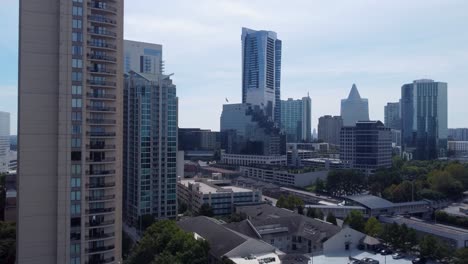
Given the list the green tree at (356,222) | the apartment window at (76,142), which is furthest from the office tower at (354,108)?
the apartment window at (76,142)

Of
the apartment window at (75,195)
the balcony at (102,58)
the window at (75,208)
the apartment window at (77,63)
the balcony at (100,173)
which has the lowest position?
the window at (75,208)

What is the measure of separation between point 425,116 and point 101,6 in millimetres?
79782

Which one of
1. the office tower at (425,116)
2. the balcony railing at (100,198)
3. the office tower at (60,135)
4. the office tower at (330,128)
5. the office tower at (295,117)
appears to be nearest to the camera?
the office tower at (60,135)

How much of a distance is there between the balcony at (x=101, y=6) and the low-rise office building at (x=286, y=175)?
3913 centimetres

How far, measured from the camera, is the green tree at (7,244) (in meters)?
19.7

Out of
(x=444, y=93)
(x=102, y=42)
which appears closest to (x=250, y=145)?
(x=444, y=93)

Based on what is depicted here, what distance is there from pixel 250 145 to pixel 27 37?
193 feet

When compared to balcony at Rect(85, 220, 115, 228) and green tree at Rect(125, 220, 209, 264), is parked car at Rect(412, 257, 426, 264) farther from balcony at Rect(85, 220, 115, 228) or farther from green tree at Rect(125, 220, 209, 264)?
balcony at Rect(85, 220, 115, 228)

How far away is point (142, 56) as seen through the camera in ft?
201

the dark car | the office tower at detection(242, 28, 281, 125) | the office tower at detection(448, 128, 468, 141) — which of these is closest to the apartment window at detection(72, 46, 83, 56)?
the dark car

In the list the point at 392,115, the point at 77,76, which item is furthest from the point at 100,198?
the point at 392,115

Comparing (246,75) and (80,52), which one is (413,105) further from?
(80,52)

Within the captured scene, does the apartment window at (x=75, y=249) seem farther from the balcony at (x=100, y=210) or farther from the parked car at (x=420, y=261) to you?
the parked car at (x=420, y=261)

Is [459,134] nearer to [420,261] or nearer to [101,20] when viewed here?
[420,261]
